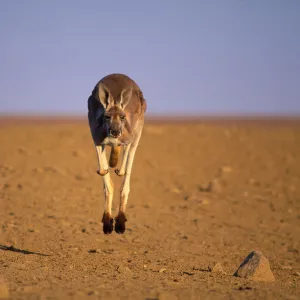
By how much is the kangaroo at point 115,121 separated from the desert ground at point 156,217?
138cm

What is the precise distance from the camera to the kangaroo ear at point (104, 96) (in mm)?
8719

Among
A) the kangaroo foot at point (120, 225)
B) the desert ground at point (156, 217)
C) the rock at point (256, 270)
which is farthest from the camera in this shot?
the kangaroo foot at point (120, 225)

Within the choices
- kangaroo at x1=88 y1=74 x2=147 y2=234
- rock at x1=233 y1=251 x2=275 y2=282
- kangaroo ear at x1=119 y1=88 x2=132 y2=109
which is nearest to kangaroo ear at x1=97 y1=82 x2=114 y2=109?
kangaroo at x1=88 y1=74 x2=147 y2=234

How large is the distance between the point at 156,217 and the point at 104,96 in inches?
277

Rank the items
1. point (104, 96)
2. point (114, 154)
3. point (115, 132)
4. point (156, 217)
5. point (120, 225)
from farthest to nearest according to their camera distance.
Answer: point (156, 217) < point (120, 225) < point (114, 154) < point (104, 96) < point (115, 132)

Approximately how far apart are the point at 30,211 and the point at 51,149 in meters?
7.47

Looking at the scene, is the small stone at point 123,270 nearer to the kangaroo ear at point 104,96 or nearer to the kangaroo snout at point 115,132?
the kangaroo snout at point 115,132

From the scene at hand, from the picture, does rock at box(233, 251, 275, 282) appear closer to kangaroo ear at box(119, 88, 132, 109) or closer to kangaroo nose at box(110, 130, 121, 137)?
kangaroo nose at box(110, 130, 121, 137)

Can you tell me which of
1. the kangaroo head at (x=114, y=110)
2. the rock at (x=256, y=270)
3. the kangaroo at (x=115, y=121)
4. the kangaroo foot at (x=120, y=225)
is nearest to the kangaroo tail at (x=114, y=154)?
the kangaroo at (x=115, y=121)

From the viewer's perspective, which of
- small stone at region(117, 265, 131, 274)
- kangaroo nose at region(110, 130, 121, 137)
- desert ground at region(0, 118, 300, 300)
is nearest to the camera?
desert ground at region(0, 118, 300, 300)

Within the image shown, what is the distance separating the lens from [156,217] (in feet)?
50.2

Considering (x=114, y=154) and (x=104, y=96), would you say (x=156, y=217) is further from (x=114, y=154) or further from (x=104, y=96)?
(x=104, y=96)

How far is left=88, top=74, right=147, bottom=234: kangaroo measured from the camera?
8695mm

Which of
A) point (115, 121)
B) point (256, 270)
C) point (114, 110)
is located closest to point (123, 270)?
point (256, 270)
